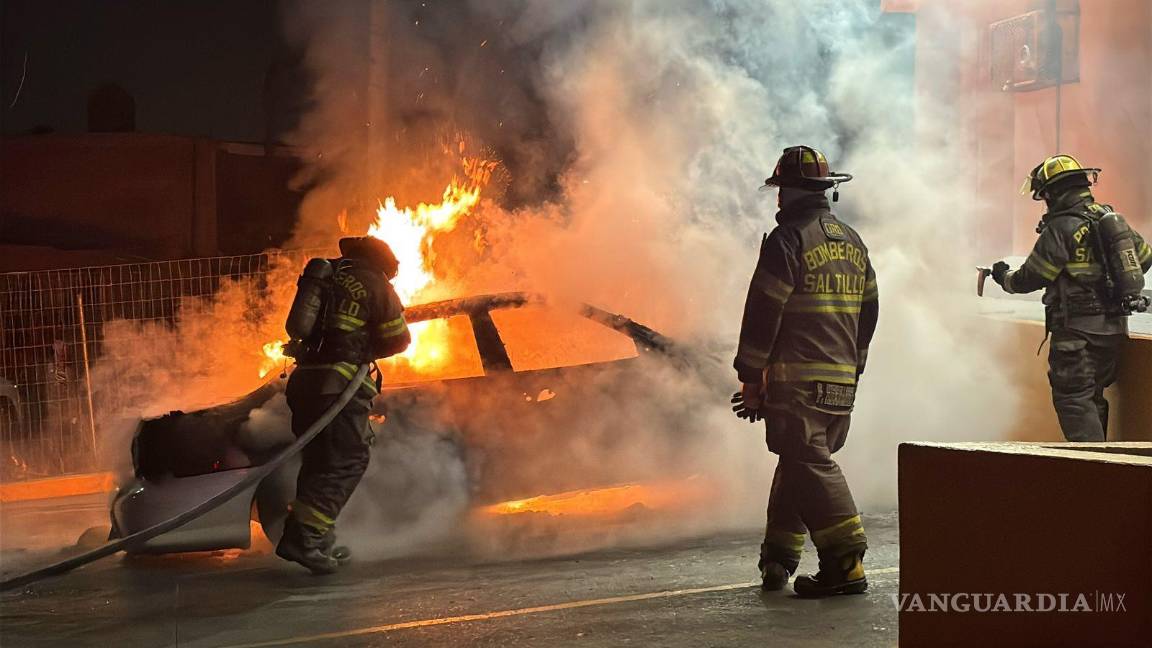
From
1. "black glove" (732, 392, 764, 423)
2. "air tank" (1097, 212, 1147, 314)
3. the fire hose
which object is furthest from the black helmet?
"air tank" (1097, 212, 1147, 314)

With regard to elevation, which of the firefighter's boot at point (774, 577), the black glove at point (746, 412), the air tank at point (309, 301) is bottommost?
the firefighter's boot at point (774, 577)

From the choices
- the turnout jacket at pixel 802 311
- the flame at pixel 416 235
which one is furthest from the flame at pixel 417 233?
the turnout jacket at pixel 802 311

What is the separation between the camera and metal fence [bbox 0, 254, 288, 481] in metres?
10.1

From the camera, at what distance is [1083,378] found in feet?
21.4

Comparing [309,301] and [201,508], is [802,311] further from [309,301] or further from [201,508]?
[201,508]

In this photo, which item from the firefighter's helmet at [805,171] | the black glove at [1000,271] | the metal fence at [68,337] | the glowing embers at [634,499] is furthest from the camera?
the metal fence at [68,337]

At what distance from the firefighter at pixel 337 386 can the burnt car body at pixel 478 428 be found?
0.21 meters

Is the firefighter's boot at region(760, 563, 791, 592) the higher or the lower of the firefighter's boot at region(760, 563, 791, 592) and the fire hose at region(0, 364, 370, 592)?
the lower

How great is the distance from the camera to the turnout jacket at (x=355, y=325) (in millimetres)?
5852

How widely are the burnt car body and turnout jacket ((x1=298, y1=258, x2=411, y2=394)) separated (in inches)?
14.0

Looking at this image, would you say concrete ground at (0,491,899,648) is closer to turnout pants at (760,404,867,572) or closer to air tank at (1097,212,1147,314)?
turnout pants at (760,404,867,572)

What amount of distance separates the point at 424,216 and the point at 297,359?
3904 millimetres

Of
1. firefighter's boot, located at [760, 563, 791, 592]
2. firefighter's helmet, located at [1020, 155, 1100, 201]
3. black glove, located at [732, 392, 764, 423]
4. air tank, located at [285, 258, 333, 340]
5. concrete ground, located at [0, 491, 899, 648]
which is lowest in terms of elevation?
concrete ground, located at [0, 491, 899, 648]

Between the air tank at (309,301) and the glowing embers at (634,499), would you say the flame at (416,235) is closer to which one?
the air tank at (309,301)
